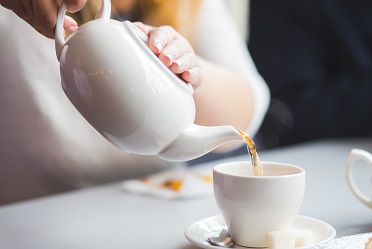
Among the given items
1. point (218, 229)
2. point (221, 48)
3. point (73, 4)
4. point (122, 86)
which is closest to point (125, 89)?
point (122, 86)

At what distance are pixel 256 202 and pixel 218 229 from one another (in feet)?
0.29

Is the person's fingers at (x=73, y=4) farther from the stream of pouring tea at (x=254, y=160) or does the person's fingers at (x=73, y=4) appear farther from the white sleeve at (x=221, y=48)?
the white sleeve at (x=221, y=48)

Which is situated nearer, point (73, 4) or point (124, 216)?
point (73, 4)

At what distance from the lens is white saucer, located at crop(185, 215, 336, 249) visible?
61 centimetres

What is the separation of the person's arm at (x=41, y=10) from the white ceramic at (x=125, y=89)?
0.7 inches

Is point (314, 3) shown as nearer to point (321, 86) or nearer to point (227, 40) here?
point (321, 86)

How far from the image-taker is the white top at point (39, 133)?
101cm

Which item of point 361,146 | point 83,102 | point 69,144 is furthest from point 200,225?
point 361,146

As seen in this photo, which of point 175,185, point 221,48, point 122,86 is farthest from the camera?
point 221,48

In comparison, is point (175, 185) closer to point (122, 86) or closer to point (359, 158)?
point (359, 158)

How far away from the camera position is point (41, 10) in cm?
59

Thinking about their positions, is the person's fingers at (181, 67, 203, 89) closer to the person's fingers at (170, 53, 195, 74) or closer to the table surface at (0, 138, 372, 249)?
the person's fingers at (170, 53, 195, 74)

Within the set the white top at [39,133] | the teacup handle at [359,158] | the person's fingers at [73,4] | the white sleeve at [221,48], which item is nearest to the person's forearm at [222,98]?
the white sleeve at [221,48]

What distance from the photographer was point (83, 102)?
0.54 m
